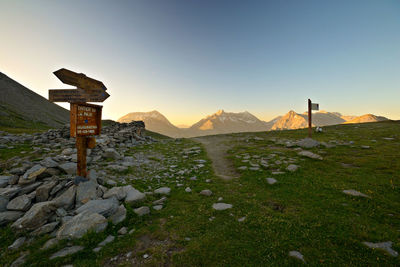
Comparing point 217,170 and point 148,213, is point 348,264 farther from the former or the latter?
point 217,170

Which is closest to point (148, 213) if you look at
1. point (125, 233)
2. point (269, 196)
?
point (125, 233)

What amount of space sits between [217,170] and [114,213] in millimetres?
7609

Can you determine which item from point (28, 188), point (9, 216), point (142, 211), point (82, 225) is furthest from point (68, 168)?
point (142, 211)

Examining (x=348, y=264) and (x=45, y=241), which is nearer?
(x=348, y=264)

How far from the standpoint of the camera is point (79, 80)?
8.41 m

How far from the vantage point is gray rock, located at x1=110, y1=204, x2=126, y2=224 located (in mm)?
5740

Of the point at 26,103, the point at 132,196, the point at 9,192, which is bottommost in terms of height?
the point at 132,196

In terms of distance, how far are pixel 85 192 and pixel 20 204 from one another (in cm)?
215

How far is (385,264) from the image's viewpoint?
3695 mm

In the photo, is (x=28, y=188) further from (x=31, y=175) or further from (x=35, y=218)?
(x=35, y=218)

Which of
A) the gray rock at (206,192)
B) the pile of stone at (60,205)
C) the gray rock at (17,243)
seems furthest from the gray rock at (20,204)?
the gray rock at (206,192)

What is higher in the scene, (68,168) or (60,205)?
(68,168)

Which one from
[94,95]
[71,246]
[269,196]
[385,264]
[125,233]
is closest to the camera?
[385,264]

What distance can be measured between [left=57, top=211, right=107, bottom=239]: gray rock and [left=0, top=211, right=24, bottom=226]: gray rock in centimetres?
239
